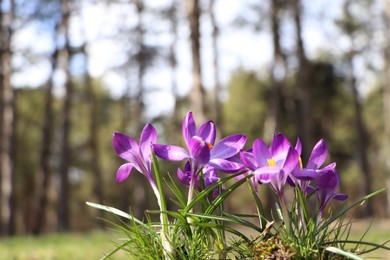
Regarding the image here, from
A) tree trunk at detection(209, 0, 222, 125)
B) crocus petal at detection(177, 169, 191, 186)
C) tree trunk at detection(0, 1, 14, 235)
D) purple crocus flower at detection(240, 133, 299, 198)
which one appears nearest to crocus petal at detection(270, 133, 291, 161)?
purple crocus flower at detection(240, 133, 299, 198)

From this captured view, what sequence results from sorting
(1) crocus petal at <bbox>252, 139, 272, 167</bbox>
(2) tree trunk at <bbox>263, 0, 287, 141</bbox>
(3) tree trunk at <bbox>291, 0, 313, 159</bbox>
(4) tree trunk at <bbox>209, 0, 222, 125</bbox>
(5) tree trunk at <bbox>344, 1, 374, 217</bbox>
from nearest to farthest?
(1) crocus petal at <bbox>252, 139, 272, 167</bbox> < (3) tree trunk at <bbox>291, 0, 313, 159</bbox> < (2) tree trunk at <bbox>263, 0, 287, 141</bbox> < (4) tree trunk at <bbox>209, 0, 222, 125</bbox> < (5) tree trunk at <bbox>344, 1, 374, 217</bbox>

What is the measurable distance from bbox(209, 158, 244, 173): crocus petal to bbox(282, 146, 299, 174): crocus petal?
0.20 meters

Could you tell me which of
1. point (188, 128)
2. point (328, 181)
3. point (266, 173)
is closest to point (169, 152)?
point (188, 128)

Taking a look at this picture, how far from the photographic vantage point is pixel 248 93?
3253 cm

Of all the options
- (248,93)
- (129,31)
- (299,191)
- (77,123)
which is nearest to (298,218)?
(299,191)

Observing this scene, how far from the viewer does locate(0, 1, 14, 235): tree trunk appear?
63.0 feet

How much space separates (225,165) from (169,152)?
0.21 metres

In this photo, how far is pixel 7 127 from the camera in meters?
19.7

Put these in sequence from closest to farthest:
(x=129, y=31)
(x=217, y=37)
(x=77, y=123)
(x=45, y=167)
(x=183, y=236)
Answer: (x=183, y=236)
(x=45, y=167)
(x=217, y=37)
(x=129, y=31)
(x=77, y=123)

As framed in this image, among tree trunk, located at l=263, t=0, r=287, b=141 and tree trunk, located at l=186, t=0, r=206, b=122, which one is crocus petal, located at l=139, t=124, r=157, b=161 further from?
tree trunk, located at l=263, t=0, r=287, b=141

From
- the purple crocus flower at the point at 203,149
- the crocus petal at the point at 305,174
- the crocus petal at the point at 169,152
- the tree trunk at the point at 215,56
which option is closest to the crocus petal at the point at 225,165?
the purple crocus flower at the point at 203,149

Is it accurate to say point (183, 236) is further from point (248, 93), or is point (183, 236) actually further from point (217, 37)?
point (248, 93)

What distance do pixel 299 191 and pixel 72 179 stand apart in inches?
1433

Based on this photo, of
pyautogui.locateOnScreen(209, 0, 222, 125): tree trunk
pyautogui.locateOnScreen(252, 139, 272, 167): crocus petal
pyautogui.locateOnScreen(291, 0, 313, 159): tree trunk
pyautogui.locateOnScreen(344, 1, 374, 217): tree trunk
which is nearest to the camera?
pyautogui.locateOnScreen(252, 139, 272, 167): crocus petal
